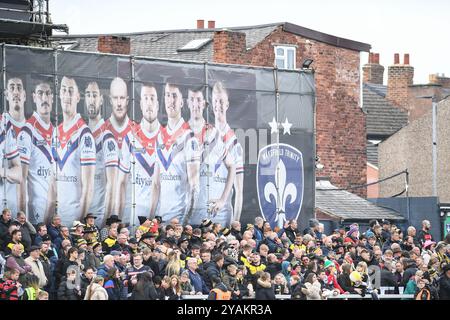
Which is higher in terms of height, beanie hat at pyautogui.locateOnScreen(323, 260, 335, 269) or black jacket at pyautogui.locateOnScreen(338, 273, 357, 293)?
beanie hat at pyautogui.locateOnScreen(323, 260, 335, 269)

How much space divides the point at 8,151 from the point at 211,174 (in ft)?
19.8

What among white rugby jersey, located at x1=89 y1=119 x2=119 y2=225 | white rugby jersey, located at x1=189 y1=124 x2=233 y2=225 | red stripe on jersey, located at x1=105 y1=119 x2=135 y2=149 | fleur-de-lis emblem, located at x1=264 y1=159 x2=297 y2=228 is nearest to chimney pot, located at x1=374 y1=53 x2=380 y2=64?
fleur-de-lis emblem, located at x1=264 y1=159 x2=297 y2=228

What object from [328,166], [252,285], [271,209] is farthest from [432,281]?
[328,166]

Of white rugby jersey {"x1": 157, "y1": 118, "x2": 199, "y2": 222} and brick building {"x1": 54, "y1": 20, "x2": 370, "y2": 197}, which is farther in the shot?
brick building {"x1": 54, "y1": 20, "x2": 370, "y2": 197}

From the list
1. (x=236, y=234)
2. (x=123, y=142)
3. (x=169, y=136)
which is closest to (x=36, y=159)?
(x=123, y=142)

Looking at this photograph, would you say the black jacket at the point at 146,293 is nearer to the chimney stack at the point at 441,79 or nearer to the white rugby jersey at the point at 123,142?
the white rugby jersey at the point at 123,142

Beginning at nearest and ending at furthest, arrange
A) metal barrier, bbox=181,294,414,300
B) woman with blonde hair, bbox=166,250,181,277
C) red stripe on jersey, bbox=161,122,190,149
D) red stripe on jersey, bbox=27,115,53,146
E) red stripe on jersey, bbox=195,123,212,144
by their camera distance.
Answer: metal barrier, bbox=181,294,414,300, woman with blonde hair, bbox=166,250,181,277, red stripe on jersey, bbox=27,115,53,146, red stripe on jersey, bbox=161,122,190,149, red stripe on jersey, bbox=195,123,212,144

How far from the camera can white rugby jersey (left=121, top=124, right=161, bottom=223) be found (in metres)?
32.7

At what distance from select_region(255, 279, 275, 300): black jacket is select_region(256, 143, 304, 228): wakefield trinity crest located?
9.55 metres

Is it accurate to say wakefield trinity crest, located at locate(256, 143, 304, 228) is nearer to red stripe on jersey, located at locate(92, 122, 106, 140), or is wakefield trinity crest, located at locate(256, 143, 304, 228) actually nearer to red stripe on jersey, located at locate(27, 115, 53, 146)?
red stripe on jersey, located at locate(92, 122, 106, 140)

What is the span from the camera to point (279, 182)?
35969 millimetres

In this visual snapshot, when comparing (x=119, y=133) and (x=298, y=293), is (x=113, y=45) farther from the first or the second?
(x=298, y=293)
